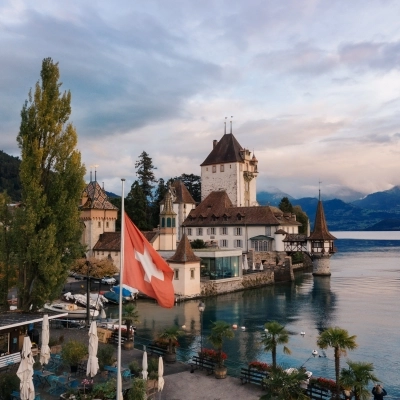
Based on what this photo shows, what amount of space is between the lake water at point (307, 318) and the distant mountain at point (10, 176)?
109935 mm

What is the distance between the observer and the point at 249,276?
52844 mm

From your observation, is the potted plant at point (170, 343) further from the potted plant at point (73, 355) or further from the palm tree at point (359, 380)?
the palm tree at point (359, 380)

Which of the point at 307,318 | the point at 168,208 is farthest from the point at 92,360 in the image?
the point at 168,208

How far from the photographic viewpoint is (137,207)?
260 ft

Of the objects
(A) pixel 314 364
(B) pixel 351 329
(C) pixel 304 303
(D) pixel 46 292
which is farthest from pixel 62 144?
(C) pixel 304 303

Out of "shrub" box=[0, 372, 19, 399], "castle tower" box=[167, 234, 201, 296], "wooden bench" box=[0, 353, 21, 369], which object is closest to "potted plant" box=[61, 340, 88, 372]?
"wooden bench" box=[0, 353, 21, 369]

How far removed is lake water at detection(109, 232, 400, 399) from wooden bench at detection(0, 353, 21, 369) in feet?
28.8

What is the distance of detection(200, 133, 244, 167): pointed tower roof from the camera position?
82.8 meters

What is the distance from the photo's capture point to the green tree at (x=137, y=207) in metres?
78.0

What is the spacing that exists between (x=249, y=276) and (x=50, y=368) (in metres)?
36.6

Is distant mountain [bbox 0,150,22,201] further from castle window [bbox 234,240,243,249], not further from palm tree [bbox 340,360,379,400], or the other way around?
palm tree [bbox 340,360,379,400]

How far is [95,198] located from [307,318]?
32.6 metres

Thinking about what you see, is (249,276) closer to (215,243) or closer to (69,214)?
(215,243)

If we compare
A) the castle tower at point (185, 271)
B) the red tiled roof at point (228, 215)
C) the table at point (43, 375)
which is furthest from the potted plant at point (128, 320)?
the red tiled roof at point (228, 215)
